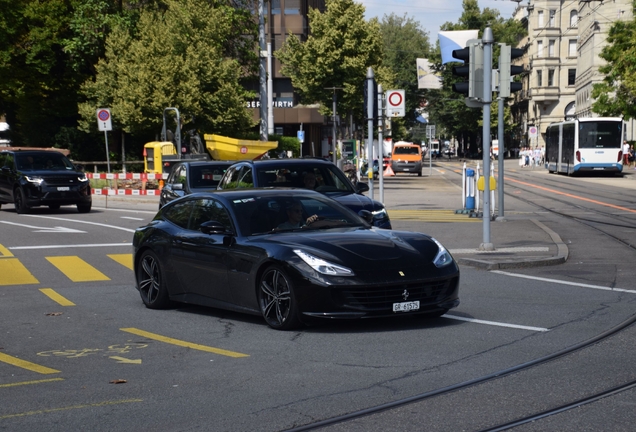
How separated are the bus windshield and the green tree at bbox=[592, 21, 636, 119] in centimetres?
439

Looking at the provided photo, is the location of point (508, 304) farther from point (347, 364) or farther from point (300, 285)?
point (347, 364)

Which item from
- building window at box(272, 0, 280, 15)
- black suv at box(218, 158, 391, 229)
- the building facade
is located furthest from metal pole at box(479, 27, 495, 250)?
the building facade

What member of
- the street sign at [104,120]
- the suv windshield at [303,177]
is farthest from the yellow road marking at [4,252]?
the street sign at [104,120]

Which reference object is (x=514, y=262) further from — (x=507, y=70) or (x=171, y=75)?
(x=171, y=75)

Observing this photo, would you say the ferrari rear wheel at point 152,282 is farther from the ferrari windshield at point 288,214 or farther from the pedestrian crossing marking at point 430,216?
the pedestrian crossing marking at point 430,216

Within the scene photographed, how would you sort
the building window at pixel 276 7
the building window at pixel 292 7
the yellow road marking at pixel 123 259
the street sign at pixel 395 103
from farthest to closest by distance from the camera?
1. the building window at pixel 292 7
2. the building window at pixel 276 7
3. the street sign at pixel 395 103
4. the yellow road marking at pixel 123 259

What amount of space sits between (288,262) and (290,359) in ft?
4.47

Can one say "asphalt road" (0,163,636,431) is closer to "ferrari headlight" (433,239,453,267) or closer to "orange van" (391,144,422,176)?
"ferrari headlight" (433,239,453,267)

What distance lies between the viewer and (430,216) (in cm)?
2522

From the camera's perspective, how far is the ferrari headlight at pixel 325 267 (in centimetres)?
888

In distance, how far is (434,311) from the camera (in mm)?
9328

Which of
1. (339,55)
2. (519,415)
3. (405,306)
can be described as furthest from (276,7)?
(519,415)

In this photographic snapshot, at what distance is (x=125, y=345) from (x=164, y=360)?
0.92 metres

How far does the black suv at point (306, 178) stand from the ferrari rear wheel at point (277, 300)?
670 centimetres
